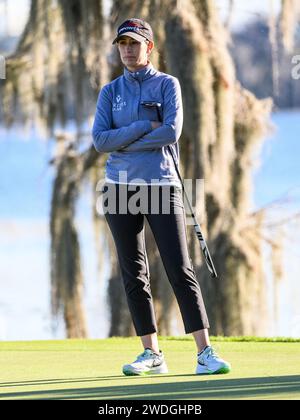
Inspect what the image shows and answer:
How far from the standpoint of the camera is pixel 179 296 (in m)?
5.18

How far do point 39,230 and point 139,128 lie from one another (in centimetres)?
3284

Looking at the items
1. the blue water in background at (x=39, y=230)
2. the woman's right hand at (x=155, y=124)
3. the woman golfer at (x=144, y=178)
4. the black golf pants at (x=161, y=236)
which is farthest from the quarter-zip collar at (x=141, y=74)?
the blue water in background at (x=39, y=230)

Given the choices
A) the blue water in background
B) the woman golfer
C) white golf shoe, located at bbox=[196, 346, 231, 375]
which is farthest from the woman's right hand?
the blue water in background

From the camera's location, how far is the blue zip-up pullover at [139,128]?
16.8ft

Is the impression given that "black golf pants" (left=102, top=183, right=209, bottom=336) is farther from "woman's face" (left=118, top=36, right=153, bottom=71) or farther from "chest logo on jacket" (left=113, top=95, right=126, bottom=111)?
"woman's face" (left=118, top=36, right=153, bottom=71)

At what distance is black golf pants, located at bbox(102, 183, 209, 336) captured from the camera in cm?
511

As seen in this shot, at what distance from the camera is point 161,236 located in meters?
5.13

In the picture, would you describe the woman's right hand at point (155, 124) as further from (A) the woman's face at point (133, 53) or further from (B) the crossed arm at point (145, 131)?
(A) the woman's face at point (133, 53)

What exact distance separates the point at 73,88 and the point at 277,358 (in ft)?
22.7

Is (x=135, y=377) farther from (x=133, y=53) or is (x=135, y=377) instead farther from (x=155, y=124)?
(x=133, y=53)

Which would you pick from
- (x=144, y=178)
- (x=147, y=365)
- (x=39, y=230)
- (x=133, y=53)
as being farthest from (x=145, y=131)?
(x=39, y=230)

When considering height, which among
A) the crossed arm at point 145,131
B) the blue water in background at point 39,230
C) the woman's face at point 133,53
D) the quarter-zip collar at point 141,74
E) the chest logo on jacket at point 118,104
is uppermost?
the woman's face at point 133,53

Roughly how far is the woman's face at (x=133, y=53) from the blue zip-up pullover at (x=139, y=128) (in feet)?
0.10
